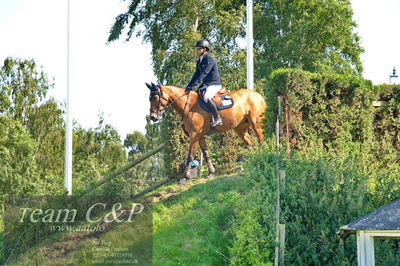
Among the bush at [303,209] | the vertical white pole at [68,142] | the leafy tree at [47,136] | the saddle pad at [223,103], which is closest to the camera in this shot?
the bush at [303,209]

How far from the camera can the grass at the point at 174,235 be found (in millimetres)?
12914

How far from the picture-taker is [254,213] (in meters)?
12.9

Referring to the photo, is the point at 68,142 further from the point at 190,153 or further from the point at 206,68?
the point at 206,68

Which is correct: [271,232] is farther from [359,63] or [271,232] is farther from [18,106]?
[18,106]

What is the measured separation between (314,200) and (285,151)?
5.21 ft

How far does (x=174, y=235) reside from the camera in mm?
13547

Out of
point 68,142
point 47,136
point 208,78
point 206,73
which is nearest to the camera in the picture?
point 206,73

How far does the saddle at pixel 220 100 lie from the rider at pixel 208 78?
9 cm

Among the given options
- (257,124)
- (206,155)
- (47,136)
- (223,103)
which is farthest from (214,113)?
(47,136)

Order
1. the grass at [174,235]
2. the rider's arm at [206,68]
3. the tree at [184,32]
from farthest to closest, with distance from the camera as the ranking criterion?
1. the tree at [184,32]
2. the rider's arm at [206,68]
3. the grass at [174,235]

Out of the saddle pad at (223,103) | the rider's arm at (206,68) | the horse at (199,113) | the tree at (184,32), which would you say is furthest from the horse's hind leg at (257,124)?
the tree at (184,32)

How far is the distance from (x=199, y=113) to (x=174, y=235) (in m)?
2.99

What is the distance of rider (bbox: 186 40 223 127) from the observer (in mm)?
15445

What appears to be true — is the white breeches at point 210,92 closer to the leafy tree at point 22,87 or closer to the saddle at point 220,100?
the saddle at point 220,100
